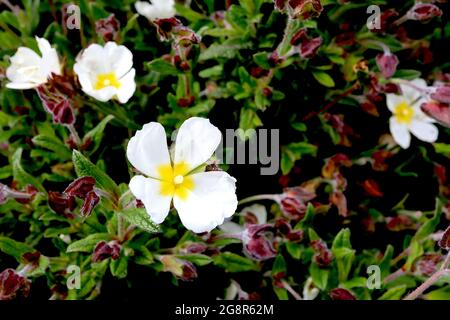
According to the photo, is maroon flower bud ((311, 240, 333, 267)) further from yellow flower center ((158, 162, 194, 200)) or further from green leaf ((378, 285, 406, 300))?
yellow flower center ((158, 162, 194, 200))

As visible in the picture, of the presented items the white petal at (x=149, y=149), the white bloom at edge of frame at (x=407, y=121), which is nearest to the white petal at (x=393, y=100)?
the white bloom at edge of frame at (x=407, y=121)

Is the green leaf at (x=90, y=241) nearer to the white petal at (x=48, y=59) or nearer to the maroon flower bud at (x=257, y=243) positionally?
the maroon flower bud at (x=257, y=243)

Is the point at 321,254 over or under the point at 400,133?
under

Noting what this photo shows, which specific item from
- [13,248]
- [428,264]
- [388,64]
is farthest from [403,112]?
[13,248]

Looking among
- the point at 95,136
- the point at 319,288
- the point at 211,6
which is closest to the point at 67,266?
the point at 95,136

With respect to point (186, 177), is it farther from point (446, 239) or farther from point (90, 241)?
point (446, 239)

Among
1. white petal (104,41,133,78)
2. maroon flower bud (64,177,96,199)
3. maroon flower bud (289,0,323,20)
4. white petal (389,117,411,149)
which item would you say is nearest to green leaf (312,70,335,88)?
white petal (389,117,411,149)
